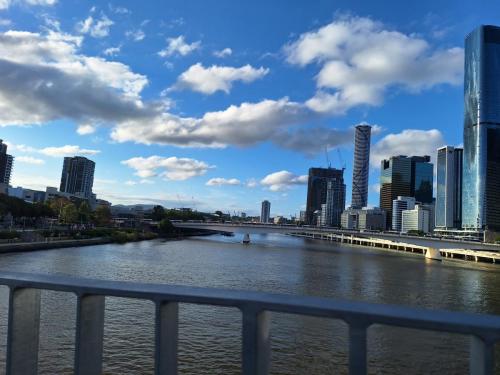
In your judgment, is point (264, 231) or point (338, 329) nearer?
point (338, 329)

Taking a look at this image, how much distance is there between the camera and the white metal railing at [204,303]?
7.91 feet

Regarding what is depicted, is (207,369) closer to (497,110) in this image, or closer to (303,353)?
(303,353)

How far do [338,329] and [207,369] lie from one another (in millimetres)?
6455

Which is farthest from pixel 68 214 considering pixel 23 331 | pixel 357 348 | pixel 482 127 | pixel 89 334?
pixel 482 127

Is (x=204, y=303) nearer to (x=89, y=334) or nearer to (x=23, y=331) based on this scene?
(x=89, y=334)

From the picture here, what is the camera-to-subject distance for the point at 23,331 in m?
3.39

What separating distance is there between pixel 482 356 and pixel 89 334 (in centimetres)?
254

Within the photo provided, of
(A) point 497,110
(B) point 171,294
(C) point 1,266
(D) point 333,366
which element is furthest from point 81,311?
(A) point 497,110

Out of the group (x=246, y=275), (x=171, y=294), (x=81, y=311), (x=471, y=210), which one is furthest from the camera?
(x=471, y=210)

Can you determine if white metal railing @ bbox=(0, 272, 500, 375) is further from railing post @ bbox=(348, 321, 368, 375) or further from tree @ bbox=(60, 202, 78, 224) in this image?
tree @ bbox=(60, 202, 78, 224)

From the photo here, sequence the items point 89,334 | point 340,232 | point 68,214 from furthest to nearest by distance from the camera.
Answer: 1. point 340,232
2. point 68,214
3. point 89,334

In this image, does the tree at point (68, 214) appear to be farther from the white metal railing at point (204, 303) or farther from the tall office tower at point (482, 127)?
the tall office tower at point (482, 127)

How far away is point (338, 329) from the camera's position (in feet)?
57.8

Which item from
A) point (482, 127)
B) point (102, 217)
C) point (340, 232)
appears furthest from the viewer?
point (482, 127)
